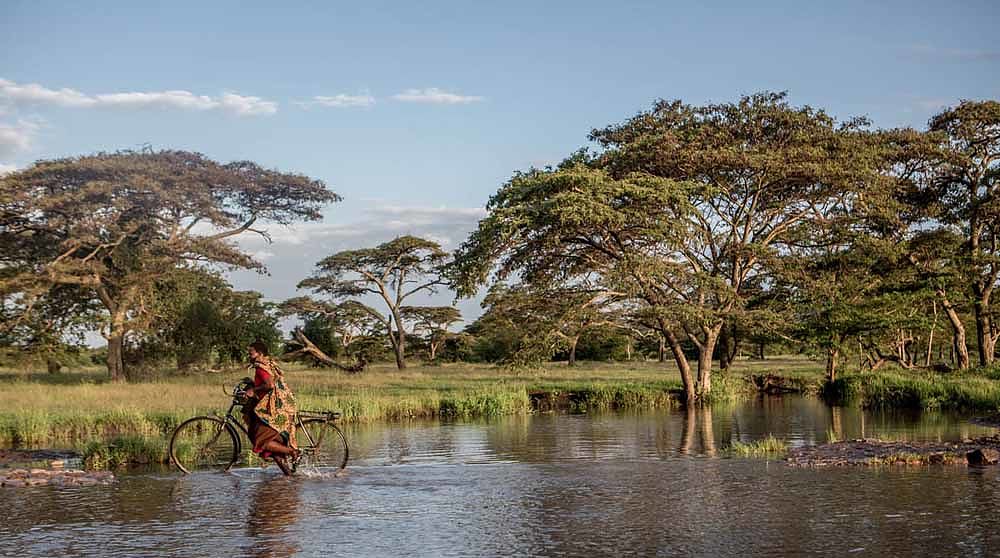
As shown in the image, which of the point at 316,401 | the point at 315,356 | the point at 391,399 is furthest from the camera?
the point at 315,356

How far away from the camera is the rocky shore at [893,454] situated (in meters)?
13.7

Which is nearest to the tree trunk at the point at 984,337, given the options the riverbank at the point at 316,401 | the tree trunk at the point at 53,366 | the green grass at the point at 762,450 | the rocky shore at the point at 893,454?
the riverbank at the point at 316,401

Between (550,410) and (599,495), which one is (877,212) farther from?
(599,495)

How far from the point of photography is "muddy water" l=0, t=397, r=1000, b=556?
350 inches

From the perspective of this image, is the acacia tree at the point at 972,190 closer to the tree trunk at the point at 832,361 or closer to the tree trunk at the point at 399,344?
the tree trunk at the point at 832,361

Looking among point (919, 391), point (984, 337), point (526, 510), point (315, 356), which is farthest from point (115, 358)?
point (984, 337)

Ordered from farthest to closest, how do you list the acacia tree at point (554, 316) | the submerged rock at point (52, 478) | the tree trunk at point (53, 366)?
the tree trunk at point (53, 366) < the acacia tree at point (554, 316) < the submerged rock at point (52, 478)

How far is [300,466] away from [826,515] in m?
7.56

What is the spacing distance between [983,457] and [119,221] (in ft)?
103

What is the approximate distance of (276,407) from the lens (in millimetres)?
13469

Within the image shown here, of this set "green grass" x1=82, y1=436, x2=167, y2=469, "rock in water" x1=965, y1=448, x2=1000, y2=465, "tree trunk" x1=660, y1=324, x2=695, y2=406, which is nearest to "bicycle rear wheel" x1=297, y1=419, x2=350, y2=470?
"green grass" x1=82, y1=436, x2=167, y2=469

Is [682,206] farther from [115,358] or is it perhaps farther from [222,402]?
[115,358]

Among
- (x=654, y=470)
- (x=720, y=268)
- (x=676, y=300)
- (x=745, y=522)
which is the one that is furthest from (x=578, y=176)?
(x=745, y=522)

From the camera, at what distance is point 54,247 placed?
37.3 meters
